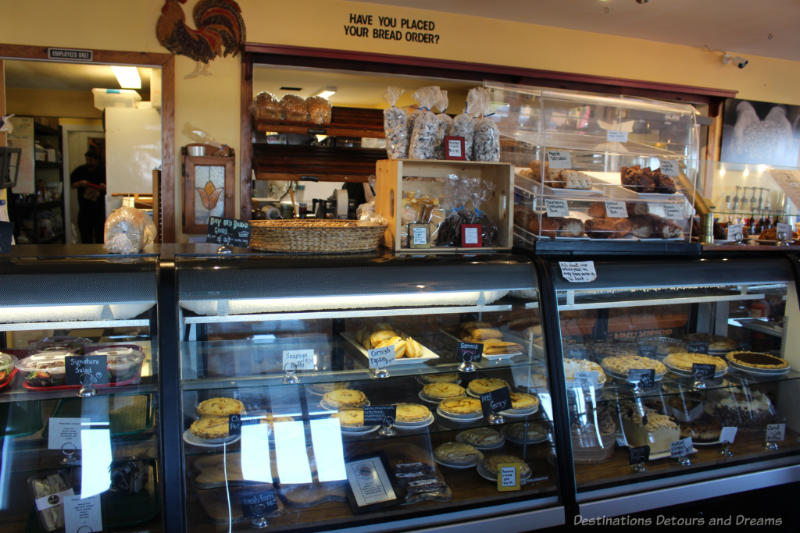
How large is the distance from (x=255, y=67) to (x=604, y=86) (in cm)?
323

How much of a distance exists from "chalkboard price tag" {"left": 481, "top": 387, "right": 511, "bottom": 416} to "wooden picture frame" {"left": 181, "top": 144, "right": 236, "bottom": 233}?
3028 mm

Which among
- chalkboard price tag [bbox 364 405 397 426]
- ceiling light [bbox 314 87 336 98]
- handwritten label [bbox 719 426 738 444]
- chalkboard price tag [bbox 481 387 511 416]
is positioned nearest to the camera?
chalkboard price tag [bbox 364 405 397 426]

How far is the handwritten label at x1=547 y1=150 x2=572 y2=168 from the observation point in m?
2.36

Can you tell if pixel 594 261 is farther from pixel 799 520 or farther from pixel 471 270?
pixel 799 520

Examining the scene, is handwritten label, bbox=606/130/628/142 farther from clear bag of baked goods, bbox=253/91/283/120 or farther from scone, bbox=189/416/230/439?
clear bag of baked goods, bbox=253/91/283/120

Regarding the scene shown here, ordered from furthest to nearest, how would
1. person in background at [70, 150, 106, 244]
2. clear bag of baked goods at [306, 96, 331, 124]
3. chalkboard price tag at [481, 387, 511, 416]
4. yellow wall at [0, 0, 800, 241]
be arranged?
person in background at [70, 150, 106, 244] → clear bag of baked goods at [306, 96, 331, 124] → yellow wall at [0, 0, 800, 241] → chalkboard price tag at [481, 387, 511, 416]

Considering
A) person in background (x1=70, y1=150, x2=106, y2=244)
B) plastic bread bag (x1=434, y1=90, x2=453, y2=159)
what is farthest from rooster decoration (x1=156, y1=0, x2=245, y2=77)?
person in background (x1=70, y1=150, x2=106, y2=244)

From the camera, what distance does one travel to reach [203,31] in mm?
4375

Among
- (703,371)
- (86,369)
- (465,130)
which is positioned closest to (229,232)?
(86,369)

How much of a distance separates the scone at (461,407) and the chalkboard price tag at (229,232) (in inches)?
37.7

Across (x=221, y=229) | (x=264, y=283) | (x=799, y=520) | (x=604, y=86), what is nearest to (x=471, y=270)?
(x=264, y=283)

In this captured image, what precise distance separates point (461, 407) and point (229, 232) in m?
1.08

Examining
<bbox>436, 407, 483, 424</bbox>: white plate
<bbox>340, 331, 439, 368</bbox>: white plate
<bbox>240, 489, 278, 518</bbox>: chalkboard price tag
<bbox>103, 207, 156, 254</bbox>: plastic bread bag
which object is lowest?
<bbox>240, 489, 278, 518</bbox>: chalkboard price tag

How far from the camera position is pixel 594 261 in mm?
2160
